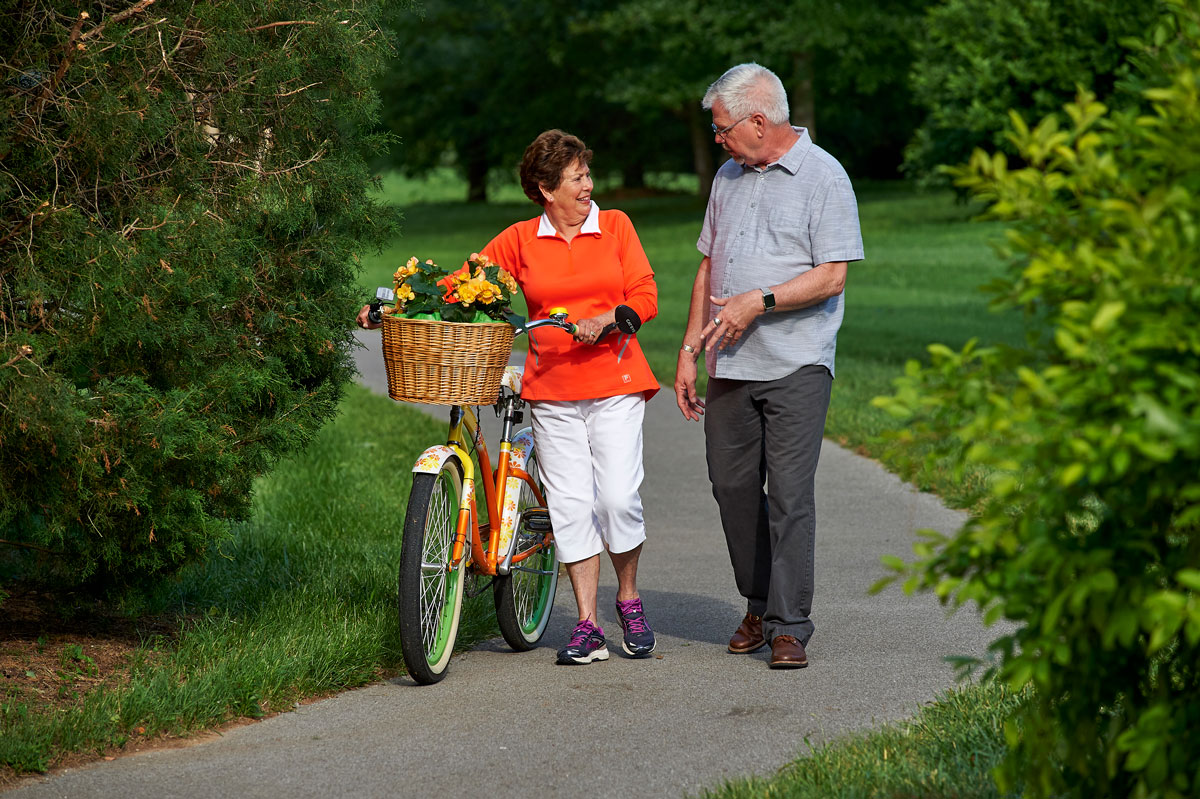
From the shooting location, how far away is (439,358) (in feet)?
15.4

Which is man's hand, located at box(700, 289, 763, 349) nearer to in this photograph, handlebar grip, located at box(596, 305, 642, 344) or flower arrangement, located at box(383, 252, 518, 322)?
handlebar grip, located at box(596, 305, 642, 344)

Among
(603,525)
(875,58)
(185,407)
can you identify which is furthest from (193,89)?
(875,58)

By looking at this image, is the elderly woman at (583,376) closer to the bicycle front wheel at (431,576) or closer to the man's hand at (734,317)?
the man's hand at (734,317)

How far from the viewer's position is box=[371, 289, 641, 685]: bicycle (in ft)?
15.8

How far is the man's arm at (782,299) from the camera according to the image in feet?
16.5

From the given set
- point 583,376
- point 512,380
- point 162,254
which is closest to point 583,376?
point 583,376

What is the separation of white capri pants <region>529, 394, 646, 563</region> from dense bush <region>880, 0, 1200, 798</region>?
2.65 metres

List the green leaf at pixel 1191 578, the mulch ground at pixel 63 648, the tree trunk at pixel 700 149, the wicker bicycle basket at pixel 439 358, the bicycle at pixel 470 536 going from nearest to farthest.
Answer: the green leaf at pixel 1191 578
the mulch ground at pixel 63 648
the wicker bicycle basket at pixel 439 358
the bicycle at pixel 470 536
the tree trunk at pixel 700 149

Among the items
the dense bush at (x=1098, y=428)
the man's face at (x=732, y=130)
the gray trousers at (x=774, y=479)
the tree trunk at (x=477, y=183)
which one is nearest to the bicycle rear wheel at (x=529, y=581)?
the gray trousers at (x=774, y=479)

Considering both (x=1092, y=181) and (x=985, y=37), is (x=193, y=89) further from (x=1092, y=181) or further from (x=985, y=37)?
(x=985, y=37)

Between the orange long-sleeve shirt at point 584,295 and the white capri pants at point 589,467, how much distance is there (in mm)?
79

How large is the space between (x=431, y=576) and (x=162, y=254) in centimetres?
149

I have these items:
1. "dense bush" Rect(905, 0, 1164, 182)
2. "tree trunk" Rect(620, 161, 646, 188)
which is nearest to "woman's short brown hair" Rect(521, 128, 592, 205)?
"dense bush" Rect(905, 0, 1164, 182)

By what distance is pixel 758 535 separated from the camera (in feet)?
17.9
